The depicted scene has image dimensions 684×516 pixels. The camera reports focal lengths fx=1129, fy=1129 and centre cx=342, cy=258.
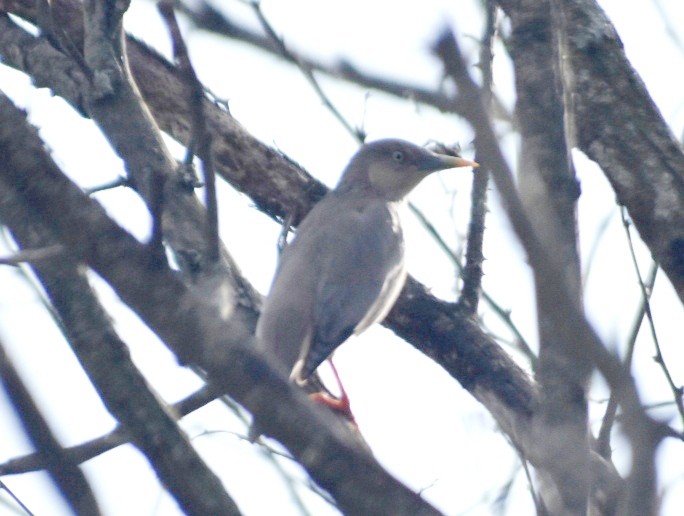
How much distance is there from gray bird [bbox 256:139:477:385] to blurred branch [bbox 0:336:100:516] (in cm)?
394

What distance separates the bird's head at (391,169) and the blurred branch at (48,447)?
608 cm

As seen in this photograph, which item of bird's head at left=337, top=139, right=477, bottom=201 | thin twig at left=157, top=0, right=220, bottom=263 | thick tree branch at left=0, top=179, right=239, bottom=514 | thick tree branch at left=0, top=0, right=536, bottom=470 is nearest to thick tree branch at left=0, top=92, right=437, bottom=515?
thick tree branch at left=0, top=179, right=239, bottom=514

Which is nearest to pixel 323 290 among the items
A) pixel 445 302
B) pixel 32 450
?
pixel 445 302

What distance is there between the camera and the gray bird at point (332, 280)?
20.6 ft

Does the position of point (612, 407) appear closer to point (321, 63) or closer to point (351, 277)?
point (321, 63)

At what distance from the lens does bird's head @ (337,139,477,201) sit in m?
8.02

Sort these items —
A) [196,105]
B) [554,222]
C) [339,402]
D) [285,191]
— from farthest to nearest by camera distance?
[285,191], [339,402], [196,105], [554,222]

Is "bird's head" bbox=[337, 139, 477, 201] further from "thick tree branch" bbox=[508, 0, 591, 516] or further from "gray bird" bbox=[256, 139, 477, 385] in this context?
"thick tree branch" bbox=[508, 0, 591, 516]

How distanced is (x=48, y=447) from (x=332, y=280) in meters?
4.91

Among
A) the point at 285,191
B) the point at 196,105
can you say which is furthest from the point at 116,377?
the point at 285,191

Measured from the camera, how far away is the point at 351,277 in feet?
22.4

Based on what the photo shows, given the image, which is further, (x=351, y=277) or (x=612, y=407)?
(x=351, y=277)

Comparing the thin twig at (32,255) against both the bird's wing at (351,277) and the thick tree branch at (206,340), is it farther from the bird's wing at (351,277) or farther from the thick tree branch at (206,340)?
the bird's wing at (351,277)

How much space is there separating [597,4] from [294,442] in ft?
12.4
